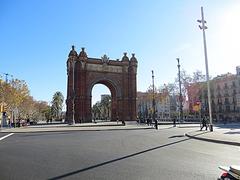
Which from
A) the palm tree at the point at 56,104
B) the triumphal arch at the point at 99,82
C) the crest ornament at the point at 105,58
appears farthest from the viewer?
the palm tree at the point at 56,104

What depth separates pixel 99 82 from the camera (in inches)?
Result: 2785

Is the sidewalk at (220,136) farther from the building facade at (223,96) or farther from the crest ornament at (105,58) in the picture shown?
the building facade at (223,96)

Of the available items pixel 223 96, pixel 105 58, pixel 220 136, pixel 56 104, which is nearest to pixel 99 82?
pixel 105 58

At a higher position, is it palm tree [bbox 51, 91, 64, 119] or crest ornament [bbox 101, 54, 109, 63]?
crest ornament [bbox 101, 54, 109, 63]

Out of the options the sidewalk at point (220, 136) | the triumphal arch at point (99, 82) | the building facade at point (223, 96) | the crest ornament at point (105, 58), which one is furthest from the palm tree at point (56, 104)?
the sidewalk at point (220, 136)

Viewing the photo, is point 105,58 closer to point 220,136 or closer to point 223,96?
point 223,96

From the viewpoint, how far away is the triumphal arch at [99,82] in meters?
65.8

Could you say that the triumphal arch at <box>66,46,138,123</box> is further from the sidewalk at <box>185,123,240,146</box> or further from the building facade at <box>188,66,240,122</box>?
the sidewalk at <box>185,123,240,146</box>

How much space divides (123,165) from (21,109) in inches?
2791

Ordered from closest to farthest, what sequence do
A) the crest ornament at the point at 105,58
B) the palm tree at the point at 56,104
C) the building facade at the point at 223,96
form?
the crest ornament at the point at 105,58, the building facade at the point at 223,96, the palm tree at the point at 56,104

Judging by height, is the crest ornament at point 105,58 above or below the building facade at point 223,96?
above

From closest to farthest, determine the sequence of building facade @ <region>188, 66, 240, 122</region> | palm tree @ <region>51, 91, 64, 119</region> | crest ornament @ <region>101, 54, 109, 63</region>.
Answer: crest ornament @ <region>101, 54, 109, 63</region>, building facade @ <region>188, 66, 240, 122</region>, palm tree @ <region>51, 91, 64, 119</region>

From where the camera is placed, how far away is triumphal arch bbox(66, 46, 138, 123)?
65750mm

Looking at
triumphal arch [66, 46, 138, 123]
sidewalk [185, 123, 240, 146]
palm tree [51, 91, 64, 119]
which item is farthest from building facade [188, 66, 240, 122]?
palm tree [51, 91, 64, 119]
